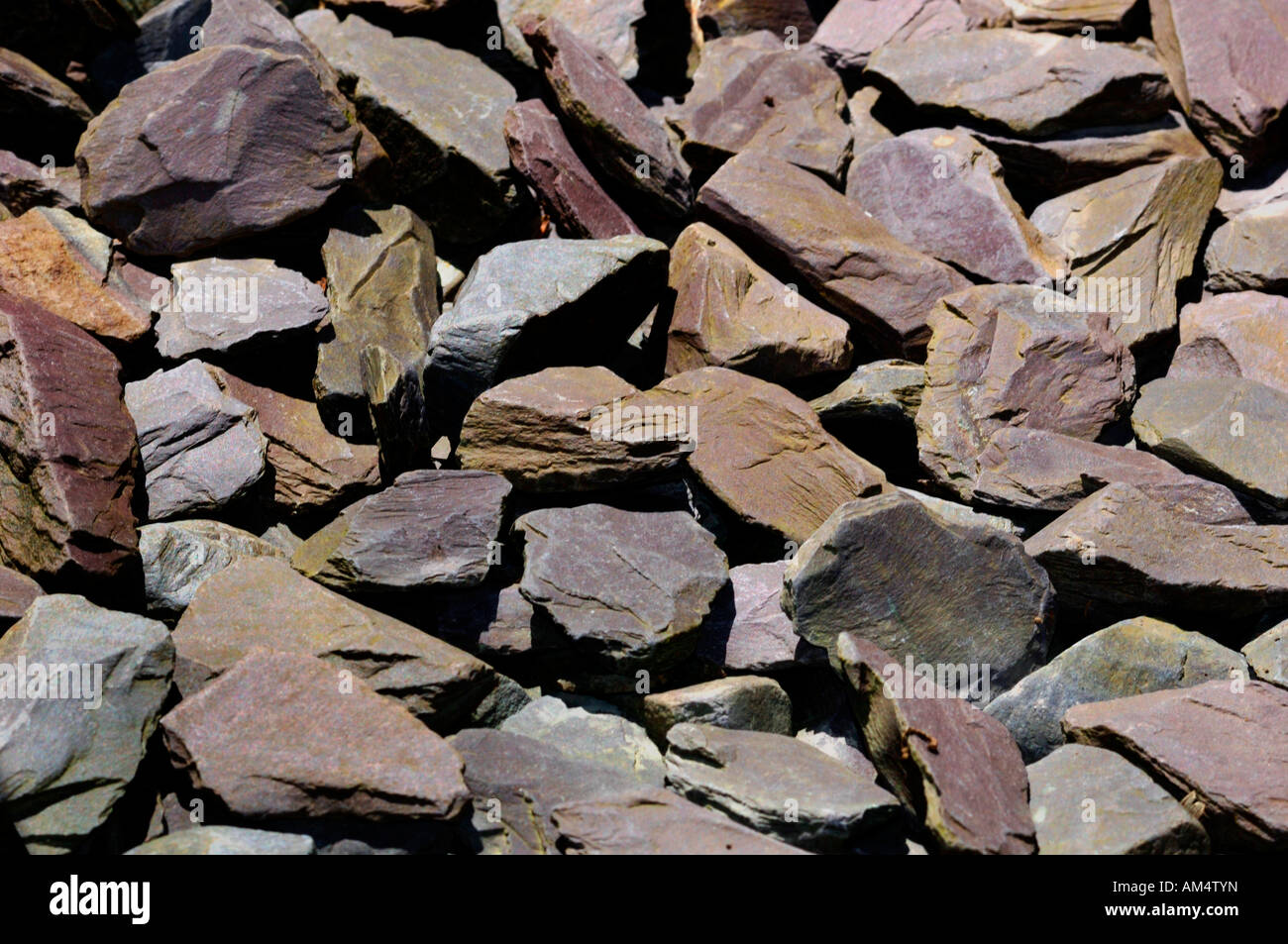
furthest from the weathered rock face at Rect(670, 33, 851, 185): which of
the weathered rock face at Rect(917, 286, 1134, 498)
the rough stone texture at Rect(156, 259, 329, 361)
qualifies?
the rough stone texture at Rect(156, 259, 329, 361)

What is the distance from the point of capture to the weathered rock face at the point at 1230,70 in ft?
18.0

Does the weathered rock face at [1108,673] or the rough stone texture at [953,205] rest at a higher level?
the rough stone texture at [953,205]

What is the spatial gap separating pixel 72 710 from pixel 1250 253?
5156mm

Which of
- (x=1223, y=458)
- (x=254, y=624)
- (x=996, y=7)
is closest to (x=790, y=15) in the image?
(x=996, y=7)

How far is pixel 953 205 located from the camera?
5258 millimetres

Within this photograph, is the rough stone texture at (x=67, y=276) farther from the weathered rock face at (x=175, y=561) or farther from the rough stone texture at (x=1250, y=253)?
the rough stone texture at (x=1250, y=253)

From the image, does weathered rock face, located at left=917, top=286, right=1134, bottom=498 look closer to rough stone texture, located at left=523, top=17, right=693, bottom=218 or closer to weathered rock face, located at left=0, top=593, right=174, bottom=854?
rough stone texture, located at left=523, top=17, right=693, bottom=218

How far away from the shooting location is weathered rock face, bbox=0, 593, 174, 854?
307 centimetres

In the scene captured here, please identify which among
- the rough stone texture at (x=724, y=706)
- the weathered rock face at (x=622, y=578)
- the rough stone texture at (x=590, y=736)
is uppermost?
the weathered rock face at (x=622, y=578)

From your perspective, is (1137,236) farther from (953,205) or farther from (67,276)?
(67,276)

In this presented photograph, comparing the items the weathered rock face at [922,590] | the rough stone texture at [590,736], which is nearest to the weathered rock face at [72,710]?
the rough stone texture at [590,736]

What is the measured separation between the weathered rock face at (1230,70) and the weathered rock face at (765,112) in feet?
5.61

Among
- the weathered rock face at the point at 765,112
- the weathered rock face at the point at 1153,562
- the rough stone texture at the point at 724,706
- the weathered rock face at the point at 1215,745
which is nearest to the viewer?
the weathered rock face at the point at 1215,745

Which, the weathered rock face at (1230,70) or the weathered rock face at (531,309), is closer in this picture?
the weathered rock face at (531,309)
